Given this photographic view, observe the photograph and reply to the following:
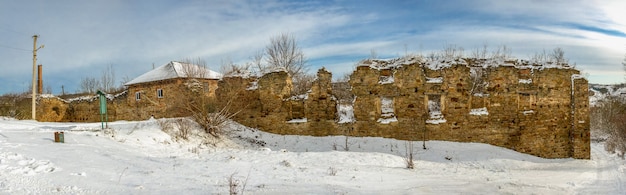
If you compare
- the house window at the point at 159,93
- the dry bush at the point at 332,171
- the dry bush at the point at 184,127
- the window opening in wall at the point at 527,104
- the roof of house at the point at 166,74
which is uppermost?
the roof of house at the point at 166,74

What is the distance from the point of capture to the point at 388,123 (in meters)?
14.5

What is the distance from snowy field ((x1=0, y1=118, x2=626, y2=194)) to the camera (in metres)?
6.58

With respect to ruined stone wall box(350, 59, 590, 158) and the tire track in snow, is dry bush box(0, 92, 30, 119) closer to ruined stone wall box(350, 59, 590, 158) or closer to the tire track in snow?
ruined stone wall box(350, 59, 590, 158)

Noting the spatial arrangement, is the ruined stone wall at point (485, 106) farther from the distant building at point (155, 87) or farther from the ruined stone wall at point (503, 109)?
the distant building at point (155, 87)

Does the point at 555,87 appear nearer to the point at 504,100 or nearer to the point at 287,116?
the point at 504,100

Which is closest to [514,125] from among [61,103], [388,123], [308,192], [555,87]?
[555,87]

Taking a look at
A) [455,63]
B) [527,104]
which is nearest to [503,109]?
[527,104]

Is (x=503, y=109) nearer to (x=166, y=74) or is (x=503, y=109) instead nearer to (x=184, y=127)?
(x=184, y=127)

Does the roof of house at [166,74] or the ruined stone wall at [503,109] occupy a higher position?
the roof of house at [166,74]

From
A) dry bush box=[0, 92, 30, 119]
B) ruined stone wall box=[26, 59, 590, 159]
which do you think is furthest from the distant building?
ruined stone wall box=[26, 59, 590, 159]

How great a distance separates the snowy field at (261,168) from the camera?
6582 millimetres

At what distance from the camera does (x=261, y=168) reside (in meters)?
8.79

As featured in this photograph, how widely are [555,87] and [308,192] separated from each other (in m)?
12.0

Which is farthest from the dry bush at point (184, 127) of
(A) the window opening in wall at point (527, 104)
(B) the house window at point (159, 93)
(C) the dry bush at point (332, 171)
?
(B) the house window at point (159, 93)
